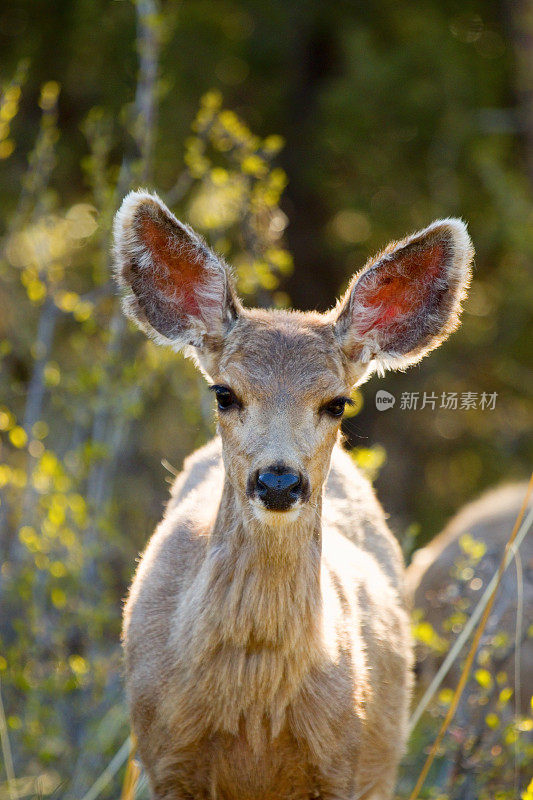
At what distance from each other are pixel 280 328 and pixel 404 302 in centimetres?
60

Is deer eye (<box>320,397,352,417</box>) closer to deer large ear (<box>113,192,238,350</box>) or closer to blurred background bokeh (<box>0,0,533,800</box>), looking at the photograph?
deer large ear (<box>113,192,238,350</box>)

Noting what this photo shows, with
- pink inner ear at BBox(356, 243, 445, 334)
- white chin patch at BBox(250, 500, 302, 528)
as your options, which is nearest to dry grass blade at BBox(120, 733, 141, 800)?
white chin patch at BBox(250, 500, 302, 528)

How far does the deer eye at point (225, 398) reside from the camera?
4.11 m

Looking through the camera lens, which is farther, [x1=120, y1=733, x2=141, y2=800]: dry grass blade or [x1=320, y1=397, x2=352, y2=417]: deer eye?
[x1=120, y1=733, x2=141, y2=800]: dry grass blade

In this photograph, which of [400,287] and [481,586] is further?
[481,586]

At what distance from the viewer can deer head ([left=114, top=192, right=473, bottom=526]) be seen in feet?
13.1

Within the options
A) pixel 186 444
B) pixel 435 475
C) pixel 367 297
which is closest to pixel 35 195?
pixel 186 444

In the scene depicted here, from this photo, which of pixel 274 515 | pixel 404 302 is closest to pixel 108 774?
pixel 274 515

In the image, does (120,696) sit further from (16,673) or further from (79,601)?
(16,673)

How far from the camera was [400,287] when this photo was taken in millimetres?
4535

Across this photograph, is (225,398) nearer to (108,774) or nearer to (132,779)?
(132,779)

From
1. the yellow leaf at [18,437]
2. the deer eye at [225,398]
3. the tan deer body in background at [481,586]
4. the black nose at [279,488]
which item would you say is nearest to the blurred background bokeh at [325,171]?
the tan deer body in background at [481,586]

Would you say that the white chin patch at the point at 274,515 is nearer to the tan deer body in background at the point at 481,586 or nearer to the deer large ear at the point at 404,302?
the deer large ear at the point at 404,302

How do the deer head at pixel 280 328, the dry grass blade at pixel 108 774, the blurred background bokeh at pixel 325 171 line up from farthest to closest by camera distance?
the blurred background bokeh at pixel 325 171 < the dry grass blade at pixel 108 774 < the deer head at pixel 280 328
